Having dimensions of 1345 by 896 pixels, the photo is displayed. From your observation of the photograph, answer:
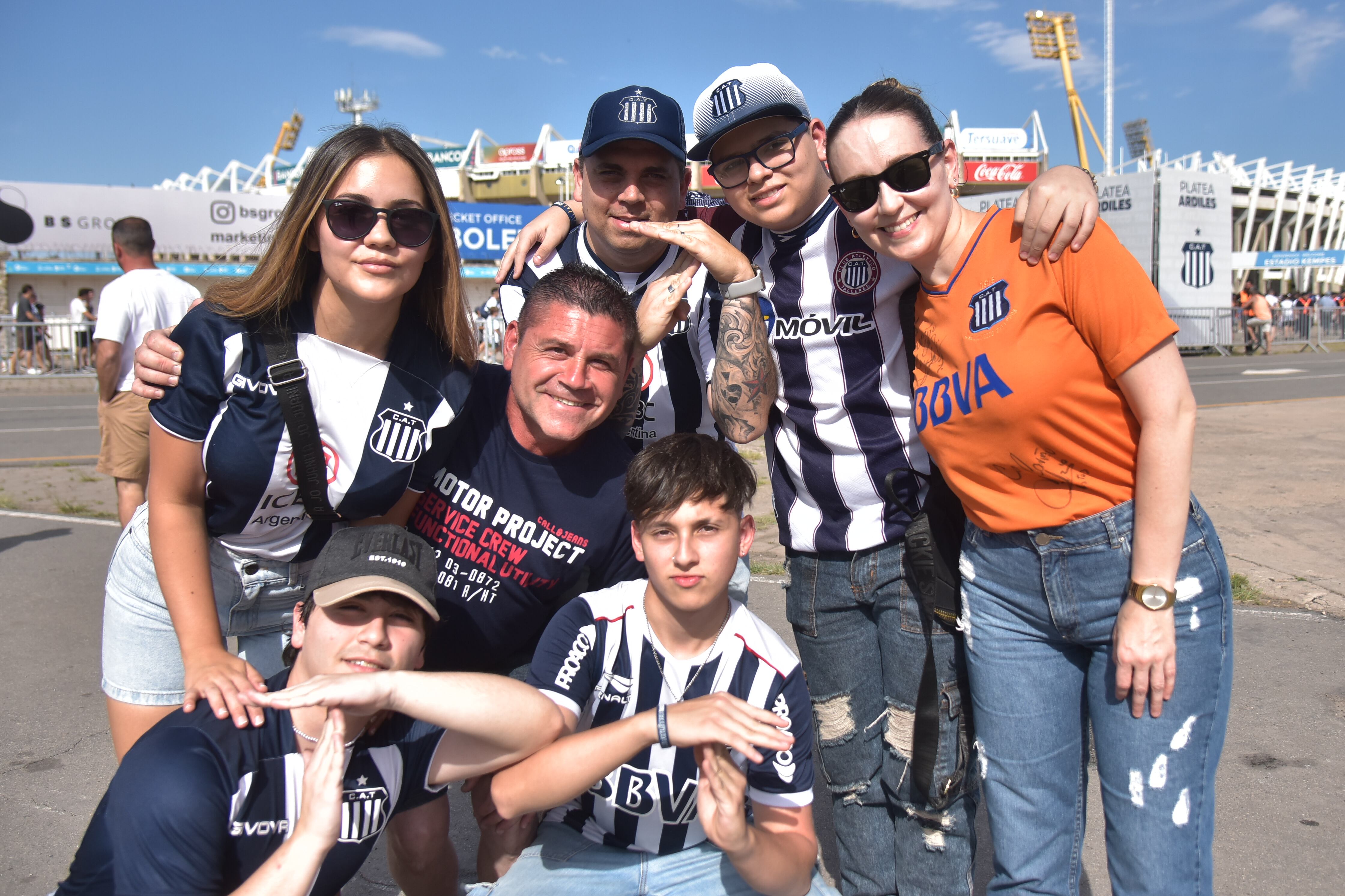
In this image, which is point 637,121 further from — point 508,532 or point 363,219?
point 508,532

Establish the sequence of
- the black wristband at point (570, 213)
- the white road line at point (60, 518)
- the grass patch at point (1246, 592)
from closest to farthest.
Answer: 1. the black wristband at point (570, 213)
2. the grass patch at point (1246, 592)
3. the white road line at point (60, 518)

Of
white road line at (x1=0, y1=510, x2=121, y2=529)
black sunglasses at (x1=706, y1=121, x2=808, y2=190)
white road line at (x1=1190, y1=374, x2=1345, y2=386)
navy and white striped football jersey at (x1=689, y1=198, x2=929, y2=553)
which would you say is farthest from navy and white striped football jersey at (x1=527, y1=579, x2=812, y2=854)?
white road line at (x1=1190, y1=374, x2=1345, y2=386)

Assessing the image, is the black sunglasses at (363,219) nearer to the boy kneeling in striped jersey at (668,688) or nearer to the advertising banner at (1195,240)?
the boy kneeling in striped jersey at (668,688)

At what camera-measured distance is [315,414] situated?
2.45 metres

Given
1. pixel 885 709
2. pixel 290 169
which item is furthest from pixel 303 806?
pixel 290 169

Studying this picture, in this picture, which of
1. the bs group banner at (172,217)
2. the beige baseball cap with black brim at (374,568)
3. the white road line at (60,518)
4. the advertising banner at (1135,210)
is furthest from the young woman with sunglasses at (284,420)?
the bs group banner at (172,217)

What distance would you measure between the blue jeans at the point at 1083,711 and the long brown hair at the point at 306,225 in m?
1.89

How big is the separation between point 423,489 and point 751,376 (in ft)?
3.57

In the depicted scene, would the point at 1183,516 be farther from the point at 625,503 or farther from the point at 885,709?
the point at 625,503

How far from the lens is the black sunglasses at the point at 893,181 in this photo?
2.16 meters

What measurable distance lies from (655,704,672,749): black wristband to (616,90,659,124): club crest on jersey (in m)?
1.88

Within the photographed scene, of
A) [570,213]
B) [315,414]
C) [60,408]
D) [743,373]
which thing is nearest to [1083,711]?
[743,373]

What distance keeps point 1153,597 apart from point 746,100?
5.59ft

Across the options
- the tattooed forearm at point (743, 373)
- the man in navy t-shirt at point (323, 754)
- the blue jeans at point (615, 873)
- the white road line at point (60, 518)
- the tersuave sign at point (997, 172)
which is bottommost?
the blue jeans at point (615, 873)
